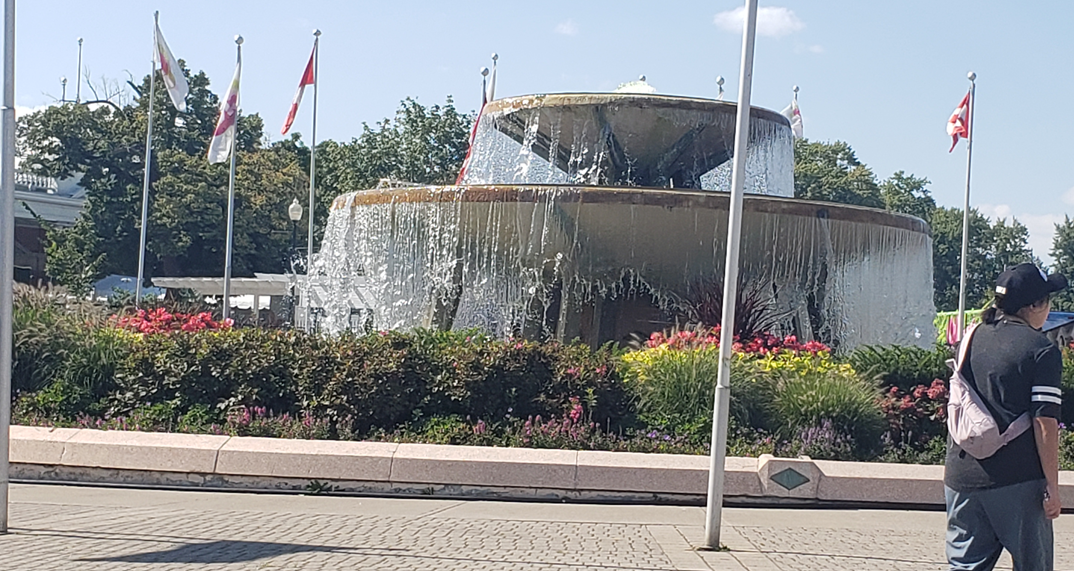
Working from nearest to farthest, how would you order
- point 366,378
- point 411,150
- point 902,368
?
point 366,378
point 902,368
point 411,150

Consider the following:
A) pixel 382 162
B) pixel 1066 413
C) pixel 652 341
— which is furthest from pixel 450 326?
pixel 382 162

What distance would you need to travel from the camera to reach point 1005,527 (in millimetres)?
4969

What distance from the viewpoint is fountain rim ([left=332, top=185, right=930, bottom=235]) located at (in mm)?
13797

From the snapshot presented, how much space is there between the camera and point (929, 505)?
31.3 ft

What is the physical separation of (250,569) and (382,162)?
40.0 meters

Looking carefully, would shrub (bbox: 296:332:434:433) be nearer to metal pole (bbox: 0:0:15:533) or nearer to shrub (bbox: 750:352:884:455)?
shrub (bbox: 750:352:884:455)

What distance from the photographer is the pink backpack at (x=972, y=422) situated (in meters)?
4.91

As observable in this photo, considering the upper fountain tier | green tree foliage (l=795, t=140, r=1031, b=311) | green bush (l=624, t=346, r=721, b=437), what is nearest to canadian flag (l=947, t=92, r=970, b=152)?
the upper fountain tier

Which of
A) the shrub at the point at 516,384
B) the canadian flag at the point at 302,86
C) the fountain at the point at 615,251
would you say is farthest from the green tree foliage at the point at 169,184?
the shrub at the point at 516,384

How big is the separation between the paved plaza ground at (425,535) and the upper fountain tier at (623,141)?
7775mm

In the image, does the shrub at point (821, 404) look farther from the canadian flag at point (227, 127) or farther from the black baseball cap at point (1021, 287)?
the canadian flag at point (227, 127)

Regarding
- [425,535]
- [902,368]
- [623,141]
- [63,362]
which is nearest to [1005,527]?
[425,535]

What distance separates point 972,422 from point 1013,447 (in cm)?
18

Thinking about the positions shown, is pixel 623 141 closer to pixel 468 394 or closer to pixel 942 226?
pixel 468 394
